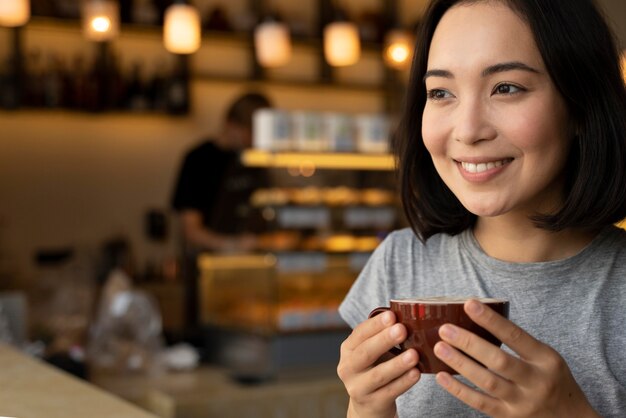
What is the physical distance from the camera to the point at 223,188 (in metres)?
4.68

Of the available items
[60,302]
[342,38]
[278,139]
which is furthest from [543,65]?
[342,38]

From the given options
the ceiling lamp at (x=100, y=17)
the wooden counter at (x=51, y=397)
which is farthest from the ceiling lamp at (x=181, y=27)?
the wooden counter at (x=51, y=397)

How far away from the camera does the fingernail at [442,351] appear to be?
91 centimetres

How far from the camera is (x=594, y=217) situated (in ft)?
3.98

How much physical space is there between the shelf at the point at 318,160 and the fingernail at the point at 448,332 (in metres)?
3.13

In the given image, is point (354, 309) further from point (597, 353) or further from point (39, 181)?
point (39, 181)

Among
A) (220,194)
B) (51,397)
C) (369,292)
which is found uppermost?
(369,292)

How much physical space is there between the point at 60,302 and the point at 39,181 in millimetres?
2390

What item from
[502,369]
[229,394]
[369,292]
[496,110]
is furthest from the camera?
[229,394]

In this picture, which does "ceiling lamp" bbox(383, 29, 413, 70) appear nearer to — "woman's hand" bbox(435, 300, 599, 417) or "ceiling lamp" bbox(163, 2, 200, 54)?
"ceiling lamp" bbox(163, 2, 200, 54)

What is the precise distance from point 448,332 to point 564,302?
361mm

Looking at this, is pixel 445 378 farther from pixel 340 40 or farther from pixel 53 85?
pixel 53 85

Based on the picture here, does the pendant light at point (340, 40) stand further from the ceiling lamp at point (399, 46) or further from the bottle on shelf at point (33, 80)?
the bottle on shelf at point (33, 80)

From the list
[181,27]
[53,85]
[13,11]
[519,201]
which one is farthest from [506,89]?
[53,85]
